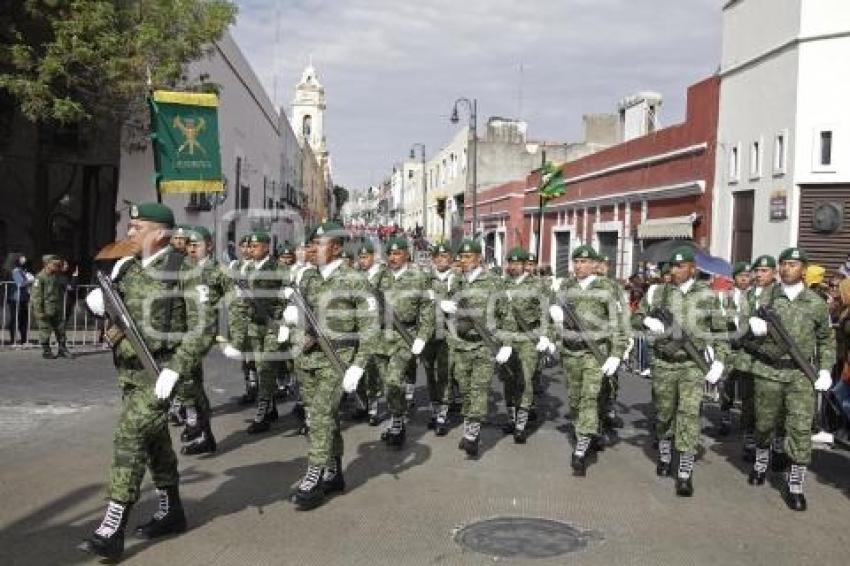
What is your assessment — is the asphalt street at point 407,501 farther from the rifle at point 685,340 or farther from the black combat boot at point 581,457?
the rifle at point 685,340

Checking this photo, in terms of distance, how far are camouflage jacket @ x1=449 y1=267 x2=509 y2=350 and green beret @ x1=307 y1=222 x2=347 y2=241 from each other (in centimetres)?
216

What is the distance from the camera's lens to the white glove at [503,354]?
28.1 ft

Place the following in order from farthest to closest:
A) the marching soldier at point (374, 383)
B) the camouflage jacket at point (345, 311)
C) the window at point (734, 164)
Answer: the window at point (734, 164), the marching soldier at point (374, 383), the camouflage jacket at point (345, 311)

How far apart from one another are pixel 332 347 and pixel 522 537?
195cm

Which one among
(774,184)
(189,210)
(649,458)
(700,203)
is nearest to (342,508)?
(649,458)

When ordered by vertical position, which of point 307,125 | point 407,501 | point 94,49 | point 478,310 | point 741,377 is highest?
point 307,125

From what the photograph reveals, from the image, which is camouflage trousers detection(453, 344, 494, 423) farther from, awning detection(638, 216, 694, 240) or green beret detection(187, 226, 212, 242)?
awning detection(638, 216, 694, 240)

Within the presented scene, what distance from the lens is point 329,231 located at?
6734 millimetres

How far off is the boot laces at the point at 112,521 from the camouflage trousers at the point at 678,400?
14.3 ft

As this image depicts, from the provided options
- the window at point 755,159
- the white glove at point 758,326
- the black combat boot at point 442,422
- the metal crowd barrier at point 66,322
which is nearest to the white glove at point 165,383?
the black combat boot at point 442,422

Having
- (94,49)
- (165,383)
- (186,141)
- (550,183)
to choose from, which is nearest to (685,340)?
(165,383)

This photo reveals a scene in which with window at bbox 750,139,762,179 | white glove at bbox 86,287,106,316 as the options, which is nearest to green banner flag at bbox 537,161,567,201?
window at bbox 750,139,762,179

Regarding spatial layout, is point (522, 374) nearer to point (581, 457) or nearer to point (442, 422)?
point (442, 422)

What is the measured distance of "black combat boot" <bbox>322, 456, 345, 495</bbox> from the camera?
6.64 meters
